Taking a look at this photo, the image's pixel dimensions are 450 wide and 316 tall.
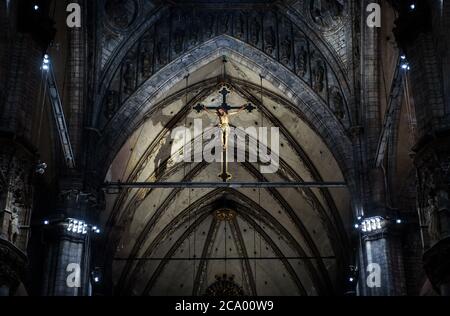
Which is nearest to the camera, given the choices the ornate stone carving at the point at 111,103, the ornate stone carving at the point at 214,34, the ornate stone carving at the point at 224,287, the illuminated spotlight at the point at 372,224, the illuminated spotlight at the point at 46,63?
the illuminated spotlight at the point at 46,63

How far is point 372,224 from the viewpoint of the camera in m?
21.4

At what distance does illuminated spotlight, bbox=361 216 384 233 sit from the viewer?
2130cm

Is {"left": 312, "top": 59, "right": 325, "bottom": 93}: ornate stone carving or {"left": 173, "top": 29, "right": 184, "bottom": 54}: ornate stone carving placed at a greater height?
{"left": 173, "top": 29, "right": 184, "bottom": 54}: ornate stone carving

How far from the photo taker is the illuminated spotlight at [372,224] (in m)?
21.3

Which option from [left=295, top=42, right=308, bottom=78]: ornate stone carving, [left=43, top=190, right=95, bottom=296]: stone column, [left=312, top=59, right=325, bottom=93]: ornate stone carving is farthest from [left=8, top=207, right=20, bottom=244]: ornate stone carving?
[left=295, top=42, right=308, bottom=78]: ornate stone carving

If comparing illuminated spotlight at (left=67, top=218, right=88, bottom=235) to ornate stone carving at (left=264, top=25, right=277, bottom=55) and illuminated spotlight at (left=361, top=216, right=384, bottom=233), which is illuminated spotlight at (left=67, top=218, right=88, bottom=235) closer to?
illuminated spotlight at (left=361, top=216, right=384, bottom=233)

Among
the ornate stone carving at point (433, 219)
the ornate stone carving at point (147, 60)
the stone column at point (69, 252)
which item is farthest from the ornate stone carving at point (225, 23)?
the ornate stone carving at point (433, 219)

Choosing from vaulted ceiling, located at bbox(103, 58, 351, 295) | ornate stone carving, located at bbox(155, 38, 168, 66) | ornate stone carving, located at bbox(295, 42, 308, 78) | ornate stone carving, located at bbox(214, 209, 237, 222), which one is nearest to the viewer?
ornate stone carving, located at bbox(295, 42, 308, 78)

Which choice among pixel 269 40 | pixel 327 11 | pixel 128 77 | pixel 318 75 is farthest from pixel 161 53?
pixel 327 11

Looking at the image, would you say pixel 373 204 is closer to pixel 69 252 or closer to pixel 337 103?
pixel 337 103

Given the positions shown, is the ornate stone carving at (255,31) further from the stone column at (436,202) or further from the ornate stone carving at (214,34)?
the stone column at (436,202)

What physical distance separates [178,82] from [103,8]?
9.92 ft

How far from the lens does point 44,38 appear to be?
1689 cm

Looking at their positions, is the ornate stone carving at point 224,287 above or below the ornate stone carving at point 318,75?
below
